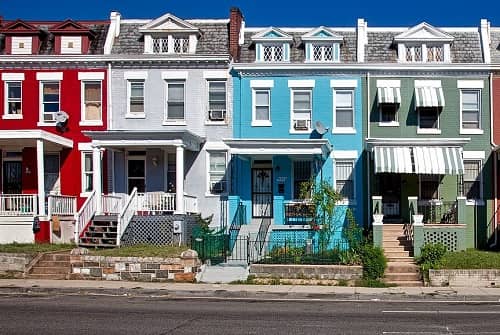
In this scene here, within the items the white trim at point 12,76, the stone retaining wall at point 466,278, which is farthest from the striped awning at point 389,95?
the white trim at point 12,76

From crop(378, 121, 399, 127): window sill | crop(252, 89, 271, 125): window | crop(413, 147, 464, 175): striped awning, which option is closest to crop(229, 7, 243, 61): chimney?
crop(252, 89, 271, 125): window

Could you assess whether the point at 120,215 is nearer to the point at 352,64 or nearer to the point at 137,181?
the point at 137,181

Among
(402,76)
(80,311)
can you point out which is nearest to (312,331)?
(80,311)

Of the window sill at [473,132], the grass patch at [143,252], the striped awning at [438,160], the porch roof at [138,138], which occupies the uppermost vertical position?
the window sill at [473,132]

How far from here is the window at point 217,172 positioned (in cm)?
3231

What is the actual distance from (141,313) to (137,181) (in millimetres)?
16307

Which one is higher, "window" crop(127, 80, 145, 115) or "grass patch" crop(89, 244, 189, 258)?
"window" crop(127, 80, 145, 115)

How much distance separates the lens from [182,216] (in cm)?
2884

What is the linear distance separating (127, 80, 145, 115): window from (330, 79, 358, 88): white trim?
825 centimetres

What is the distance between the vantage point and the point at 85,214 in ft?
97.2

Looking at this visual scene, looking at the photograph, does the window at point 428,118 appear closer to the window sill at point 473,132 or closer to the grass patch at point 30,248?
the window sill at point 473,132

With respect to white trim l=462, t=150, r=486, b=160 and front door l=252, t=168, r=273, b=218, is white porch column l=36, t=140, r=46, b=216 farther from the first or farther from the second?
white trim l=462, t=150, r=486, b=160

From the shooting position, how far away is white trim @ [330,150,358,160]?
32.1 metres

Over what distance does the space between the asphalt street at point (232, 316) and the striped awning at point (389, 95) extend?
1275cm
